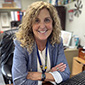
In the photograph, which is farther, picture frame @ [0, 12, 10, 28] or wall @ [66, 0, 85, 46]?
picture frame @ [0, 12, 10, 28]

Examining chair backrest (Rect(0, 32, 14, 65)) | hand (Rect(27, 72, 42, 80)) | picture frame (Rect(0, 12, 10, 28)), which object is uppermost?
picture frame (Rect(0, 12, 10, 28))

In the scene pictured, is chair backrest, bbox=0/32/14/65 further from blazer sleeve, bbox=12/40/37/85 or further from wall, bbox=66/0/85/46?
wall, bbox=66/0/85/46

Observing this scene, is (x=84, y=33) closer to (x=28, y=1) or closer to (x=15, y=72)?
(x=15, y=72)

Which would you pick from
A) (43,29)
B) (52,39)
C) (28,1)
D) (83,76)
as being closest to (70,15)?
(52,39)

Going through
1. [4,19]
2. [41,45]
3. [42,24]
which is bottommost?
[41,45]

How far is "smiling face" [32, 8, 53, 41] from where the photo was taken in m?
0.95

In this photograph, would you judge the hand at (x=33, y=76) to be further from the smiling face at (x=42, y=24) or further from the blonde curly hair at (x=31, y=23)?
the smiling face at (x=42, y=24)

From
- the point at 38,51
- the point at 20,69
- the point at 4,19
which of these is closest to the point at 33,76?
the point at 20,69

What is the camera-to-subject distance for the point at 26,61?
102cm

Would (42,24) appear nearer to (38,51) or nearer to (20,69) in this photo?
(38,51)

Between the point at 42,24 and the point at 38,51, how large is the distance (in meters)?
0.29

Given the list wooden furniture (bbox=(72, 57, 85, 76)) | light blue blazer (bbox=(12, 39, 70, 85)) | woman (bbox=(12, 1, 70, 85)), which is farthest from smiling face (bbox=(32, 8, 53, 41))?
wooden furniture (bbox=(72, 57, 85, 76))

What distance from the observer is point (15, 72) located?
0.94m

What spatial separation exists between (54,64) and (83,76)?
0.38 meters
